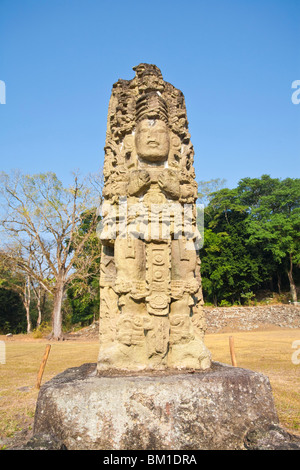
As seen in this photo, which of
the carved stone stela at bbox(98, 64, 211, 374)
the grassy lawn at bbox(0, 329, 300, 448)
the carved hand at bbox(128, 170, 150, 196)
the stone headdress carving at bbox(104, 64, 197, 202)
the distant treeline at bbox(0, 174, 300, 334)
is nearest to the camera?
the carved stone stela at bbox(98, 64, 211, 374)

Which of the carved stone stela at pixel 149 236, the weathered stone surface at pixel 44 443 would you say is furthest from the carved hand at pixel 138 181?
the weathered stone surface at pixel 44 443

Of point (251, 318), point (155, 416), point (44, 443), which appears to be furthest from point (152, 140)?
point (251, 318)

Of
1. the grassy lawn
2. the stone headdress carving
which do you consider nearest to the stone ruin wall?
the grassy lawn

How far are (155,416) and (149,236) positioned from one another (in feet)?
5.87

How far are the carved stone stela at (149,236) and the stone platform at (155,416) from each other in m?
0.58

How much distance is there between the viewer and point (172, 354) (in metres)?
3.26

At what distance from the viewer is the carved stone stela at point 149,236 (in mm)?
3205

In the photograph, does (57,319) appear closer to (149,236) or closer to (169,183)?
(149,236)

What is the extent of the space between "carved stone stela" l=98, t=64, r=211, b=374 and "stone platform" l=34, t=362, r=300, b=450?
58 cm

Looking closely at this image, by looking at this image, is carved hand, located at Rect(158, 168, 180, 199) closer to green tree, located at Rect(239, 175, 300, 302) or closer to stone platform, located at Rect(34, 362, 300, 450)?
stone platform, located at Rect(34, 362, 300, 450)

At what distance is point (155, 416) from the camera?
2381 millimetres

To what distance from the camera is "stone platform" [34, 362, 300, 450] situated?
234 centimetres

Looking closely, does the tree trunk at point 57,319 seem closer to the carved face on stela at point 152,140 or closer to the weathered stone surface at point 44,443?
the carved face on stela at point 152,140
